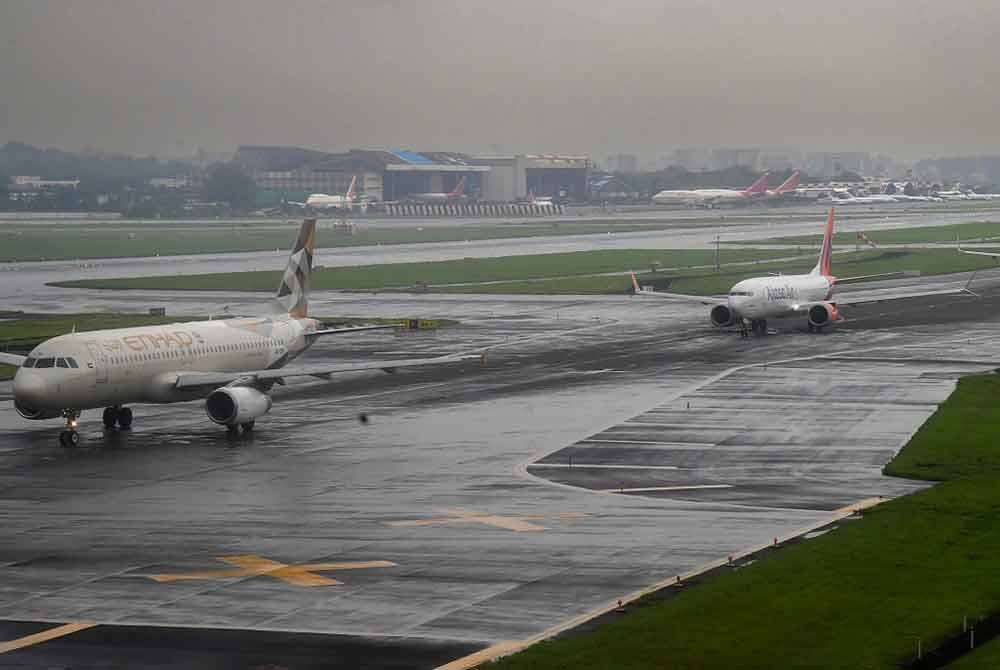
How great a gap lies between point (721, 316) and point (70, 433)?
55837 millimetres

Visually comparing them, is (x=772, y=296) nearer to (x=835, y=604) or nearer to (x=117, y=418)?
(x=117, y=418)

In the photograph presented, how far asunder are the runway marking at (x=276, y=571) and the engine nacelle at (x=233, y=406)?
22.6m

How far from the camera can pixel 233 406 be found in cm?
6444

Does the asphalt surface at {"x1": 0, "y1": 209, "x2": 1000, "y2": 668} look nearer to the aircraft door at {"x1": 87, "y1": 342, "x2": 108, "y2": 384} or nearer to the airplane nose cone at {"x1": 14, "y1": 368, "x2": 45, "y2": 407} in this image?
the airplane nose cone at {"x1": 14, "y1": 368, "x2": 45, "y2": 407}

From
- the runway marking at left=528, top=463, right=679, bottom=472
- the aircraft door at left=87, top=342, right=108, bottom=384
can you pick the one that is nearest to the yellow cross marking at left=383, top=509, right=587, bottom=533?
the runway marking at left=528, top=463, right=679, bottom=472

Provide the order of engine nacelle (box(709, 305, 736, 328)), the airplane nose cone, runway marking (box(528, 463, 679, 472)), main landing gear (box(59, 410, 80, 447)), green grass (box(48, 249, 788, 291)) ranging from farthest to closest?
green grass (box(48, 249, 788, 291)) < engine nacelle (box(709, 305, 736, 328)) < main landing gear (box(59, 410, 80, 447)) < the airplane nose cone < runway marking (box(528, 463, 679, 472))

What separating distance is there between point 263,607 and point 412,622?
12.8ft

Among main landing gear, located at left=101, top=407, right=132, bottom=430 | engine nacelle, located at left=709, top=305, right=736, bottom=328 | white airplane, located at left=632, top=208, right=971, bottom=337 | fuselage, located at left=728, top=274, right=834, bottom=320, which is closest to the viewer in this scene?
main landing gear, located at left=101, top=407, right=132, bottom=430

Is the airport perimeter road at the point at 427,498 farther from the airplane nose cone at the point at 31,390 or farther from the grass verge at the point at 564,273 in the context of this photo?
the grass verge at the point at 564,273

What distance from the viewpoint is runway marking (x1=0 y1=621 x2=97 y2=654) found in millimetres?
33344

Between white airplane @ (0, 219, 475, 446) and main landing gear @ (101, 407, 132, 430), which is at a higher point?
white airplane @ (0, 219, 475, 446)

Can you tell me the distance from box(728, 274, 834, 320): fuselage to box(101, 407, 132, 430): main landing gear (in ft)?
161

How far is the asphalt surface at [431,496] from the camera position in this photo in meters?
35.6

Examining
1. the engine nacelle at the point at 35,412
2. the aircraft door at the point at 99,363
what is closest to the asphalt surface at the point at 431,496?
the engine nacelle at the point at 35,412
